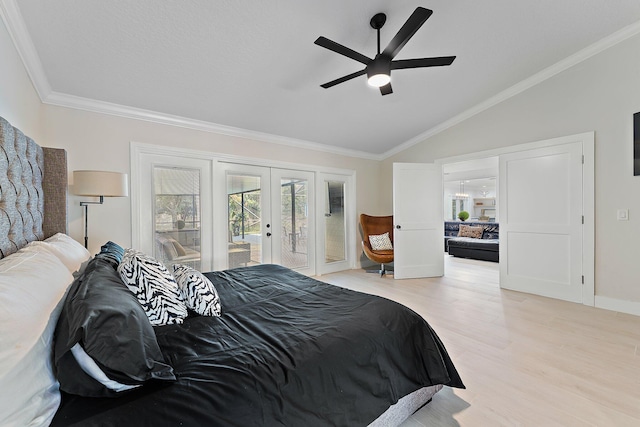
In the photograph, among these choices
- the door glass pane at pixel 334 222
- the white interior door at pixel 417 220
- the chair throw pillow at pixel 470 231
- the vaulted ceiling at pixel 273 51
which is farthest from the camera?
the chair throw pillow at pixel 470 231

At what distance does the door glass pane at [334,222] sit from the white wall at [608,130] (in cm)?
312

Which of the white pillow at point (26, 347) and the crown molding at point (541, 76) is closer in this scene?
the white pillow at point (26, 347)

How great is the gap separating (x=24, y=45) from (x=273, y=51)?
1.85 meters

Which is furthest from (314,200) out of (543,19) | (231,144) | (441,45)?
(543,19)

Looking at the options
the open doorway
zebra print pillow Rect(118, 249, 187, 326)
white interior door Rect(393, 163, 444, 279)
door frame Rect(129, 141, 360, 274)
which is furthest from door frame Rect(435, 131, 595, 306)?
zebra print pillow Rect(118, 249, 187, 326)

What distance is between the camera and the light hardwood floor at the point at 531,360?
162 centimetres

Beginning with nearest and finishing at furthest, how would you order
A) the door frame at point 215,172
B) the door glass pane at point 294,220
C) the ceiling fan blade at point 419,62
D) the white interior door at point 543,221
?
the ceiling fan blade at point 419,62
the door frame at point 215,172
the white interior door at point 543,221
the door glass pane at point 294,220

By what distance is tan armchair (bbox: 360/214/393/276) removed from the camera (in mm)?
4961

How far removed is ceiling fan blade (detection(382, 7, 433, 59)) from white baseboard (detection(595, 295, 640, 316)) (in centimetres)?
383

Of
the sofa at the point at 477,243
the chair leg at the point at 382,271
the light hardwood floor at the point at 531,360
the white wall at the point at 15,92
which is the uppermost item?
the white wall at the point at 15,92

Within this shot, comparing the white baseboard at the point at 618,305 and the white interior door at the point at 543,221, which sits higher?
the white interior door at the point at 543,221

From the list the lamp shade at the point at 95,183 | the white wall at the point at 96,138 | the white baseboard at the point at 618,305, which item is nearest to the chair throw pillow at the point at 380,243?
the white baseboard at the point at 618,305

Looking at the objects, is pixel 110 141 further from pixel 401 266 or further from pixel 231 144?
pixel 401 266

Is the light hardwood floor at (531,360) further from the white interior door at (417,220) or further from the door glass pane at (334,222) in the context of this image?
the door glass pane at (334,222)
